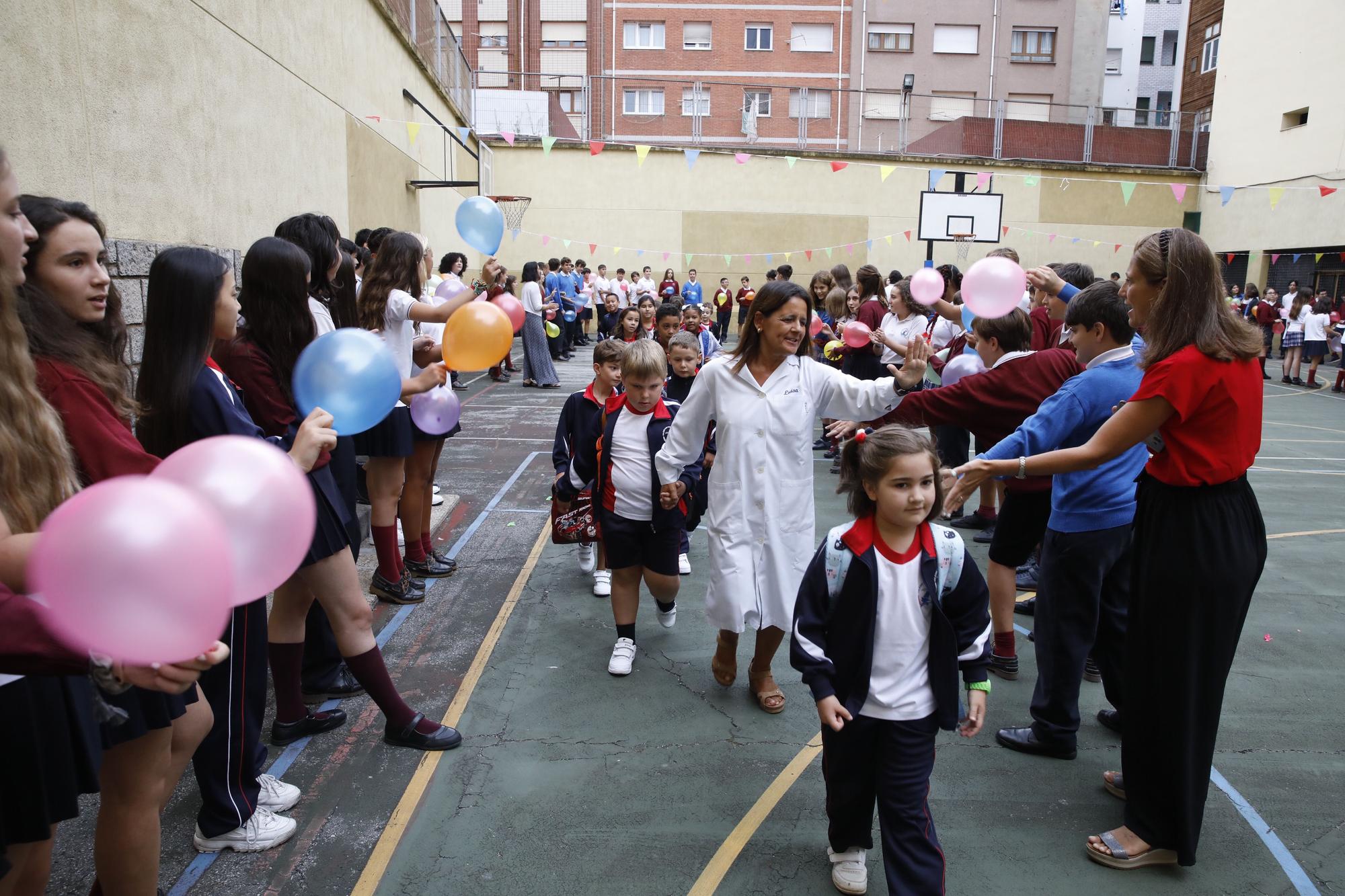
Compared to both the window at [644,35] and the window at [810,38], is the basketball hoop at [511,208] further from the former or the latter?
the window at [810,38]

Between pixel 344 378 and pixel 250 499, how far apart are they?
3.63 feet

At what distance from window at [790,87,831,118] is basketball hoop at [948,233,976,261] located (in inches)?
222

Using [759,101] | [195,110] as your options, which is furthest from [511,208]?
[195,110]

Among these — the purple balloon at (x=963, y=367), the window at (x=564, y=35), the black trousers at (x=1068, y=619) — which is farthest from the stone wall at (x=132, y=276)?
the window at (x=564, y=35)

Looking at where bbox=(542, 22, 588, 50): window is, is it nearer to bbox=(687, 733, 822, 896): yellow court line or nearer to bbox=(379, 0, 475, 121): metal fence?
bbox=(379, 0, 475, 121): metal fence

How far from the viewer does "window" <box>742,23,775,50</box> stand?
3591 cm

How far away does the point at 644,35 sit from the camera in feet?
118

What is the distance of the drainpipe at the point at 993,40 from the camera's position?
34.8 meters

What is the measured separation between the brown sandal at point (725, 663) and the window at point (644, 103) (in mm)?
25329

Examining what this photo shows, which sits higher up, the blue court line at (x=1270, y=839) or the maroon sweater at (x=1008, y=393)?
the maroon sweater at (x=1008, y=393)

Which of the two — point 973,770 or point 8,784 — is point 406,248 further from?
point 973,770

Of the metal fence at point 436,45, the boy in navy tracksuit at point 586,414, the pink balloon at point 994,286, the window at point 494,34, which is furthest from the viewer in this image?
the window at point 494,34

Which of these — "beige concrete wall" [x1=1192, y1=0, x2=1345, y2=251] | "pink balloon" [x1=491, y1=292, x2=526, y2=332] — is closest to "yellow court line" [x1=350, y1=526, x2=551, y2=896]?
"pink balloon" [x1=491, y1=292, x2=526, y2=332]

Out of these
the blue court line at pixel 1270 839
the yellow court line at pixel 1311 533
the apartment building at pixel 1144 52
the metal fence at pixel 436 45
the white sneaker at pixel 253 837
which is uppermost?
the apartment building at pixel 1144 52
